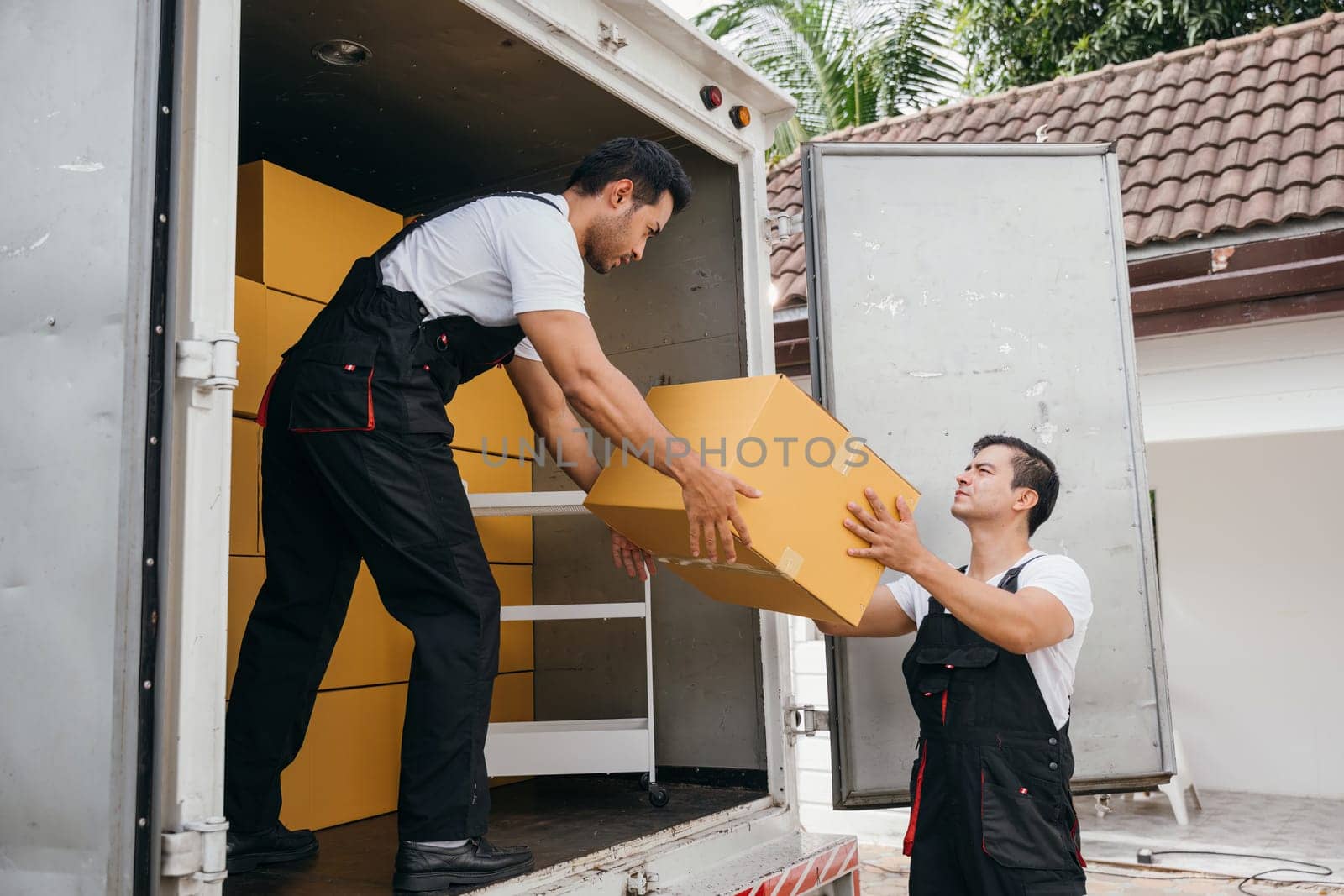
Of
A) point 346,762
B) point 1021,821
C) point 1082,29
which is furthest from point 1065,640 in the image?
point 1082,29

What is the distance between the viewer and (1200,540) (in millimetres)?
6203

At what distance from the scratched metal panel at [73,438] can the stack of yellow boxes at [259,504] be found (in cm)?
116

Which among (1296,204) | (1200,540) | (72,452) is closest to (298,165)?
(72,452)

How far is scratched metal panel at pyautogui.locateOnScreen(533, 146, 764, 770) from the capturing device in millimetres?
3037

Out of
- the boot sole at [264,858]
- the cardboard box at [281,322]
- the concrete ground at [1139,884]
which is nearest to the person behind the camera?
the boot sole at [264,858]

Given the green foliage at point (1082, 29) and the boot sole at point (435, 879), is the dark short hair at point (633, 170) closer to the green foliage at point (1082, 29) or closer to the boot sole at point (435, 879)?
the boot sole at point (435, 879)

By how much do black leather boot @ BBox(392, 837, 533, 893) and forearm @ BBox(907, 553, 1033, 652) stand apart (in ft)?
3.12

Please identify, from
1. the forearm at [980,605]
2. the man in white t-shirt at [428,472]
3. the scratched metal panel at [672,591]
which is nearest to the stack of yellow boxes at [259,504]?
the scratched metal panel at [672,591]

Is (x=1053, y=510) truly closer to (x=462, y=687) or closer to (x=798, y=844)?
(x=798, y=844)

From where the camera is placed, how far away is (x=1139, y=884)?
4359 millimetres

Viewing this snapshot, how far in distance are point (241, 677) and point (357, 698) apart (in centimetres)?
88

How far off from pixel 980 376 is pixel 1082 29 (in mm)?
12022

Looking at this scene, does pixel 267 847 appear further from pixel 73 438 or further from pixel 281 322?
pixel 281 322

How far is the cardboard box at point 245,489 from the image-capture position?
2707 millimetres
